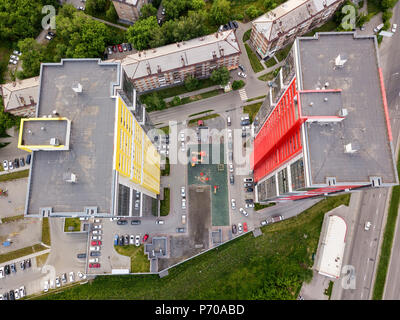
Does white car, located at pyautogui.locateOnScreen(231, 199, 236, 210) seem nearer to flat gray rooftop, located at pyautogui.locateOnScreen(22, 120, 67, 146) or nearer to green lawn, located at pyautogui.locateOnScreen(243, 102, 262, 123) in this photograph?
green lawn, located at pyautogui.locateOnScreen(243, 102, 262, 123)

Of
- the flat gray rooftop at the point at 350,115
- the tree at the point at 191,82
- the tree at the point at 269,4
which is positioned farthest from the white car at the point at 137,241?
the tree at the point at 269,4

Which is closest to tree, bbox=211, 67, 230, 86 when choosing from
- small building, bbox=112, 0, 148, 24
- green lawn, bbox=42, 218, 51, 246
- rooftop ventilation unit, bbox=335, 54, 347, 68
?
small building, bbox=112, 0, 148, 24

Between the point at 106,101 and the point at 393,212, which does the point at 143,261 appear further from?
the point at 393,212

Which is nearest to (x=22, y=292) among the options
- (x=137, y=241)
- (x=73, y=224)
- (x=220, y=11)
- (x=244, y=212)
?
(x=73, y=224)

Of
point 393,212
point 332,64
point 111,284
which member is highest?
point 332,64

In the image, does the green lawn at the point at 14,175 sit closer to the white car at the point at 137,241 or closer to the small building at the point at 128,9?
the white car at the point at 137,241
